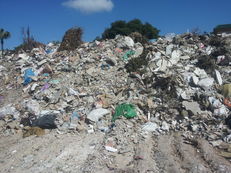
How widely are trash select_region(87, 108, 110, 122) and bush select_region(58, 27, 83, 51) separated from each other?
17.7 ft

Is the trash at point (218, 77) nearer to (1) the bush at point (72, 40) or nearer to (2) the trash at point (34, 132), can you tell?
(2) the trash at point (34, 132)

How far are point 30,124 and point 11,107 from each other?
1117 millimetres

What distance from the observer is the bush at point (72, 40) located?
33.6 ft

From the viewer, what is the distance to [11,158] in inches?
163

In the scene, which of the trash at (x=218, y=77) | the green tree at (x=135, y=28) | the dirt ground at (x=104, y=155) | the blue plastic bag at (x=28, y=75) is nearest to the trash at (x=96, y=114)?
the dirt ground at (x=104, y=155)

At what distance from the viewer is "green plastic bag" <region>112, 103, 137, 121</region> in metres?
5.38

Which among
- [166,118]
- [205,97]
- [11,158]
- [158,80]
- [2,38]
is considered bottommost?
[11,158]

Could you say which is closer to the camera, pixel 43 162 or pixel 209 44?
pixel 43 162

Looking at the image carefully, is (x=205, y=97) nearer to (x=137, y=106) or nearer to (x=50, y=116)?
(x=137, y=106)

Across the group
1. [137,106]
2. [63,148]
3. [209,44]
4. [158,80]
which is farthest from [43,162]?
[209,44]

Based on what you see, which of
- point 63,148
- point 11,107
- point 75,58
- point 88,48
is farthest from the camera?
point 88,48

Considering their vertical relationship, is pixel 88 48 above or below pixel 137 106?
above

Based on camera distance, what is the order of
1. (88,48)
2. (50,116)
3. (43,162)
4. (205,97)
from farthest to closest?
(88,48) → (205,97) → (50,116) → (43,162)

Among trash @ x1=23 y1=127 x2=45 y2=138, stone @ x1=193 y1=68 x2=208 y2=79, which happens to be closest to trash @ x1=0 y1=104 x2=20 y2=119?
trash @ x1=23 y1=127 x2=45 y2=138
